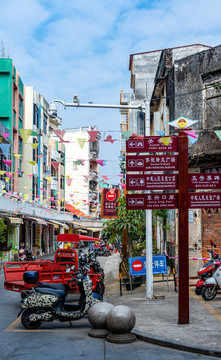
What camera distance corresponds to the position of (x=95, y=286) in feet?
41.7

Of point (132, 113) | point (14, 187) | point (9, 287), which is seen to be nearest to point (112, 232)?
point (9, 287)

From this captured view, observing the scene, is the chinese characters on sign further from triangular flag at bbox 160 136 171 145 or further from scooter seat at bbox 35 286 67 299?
scooter seat at bbox 35 286 67 299

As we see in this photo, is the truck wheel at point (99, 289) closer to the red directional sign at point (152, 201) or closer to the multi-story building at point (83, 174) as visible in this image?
the red directional sign at point (152, 201)

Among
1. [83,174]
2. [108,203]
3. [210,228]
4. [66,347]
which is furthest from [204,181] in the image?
[83,174]

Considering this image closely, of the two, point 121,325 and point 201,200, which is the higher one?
point 201,200

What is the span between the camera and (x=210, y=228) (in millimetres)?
16406

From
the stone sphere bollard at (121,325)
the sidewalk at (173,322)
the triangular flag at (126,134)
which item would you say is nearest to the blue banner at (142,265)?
the sidewalk at (173,322)

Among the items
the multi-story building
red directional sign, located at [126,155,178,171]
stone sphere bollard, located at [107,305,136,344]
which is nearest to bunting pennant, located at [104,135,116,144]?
red directional sign, located at [126,155,178,171]

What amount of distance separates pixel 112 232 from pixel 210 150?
469cm

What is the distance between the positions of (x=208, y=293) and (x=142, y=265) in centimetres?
230

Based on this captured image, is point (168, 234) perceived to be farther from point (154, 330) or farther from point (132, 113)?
point (132, 113)

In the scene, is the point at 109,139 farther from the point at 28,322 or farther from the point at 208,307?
the point at 28,322

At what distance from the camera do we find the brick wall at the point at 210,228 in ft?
53.3

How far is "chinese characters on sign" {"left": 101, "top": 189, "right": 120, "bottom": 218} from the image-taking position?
87.3ft
